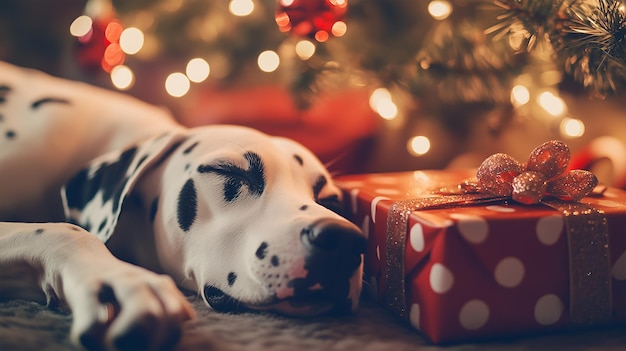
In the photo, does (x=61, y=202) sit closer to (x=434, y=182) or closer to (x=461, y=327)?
(x=434, y=182)

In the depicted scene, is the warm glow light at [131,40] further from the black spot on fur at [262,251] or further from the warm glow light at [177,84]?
the black spot on fur at [262,251]

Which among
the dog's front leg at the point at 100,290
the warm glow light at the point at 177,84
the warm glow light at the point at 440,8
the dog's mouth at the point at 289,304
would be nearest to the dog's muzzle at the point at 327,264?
the dog's mouth at the point at 289,304

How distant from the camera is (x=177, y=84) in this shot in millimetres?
2785

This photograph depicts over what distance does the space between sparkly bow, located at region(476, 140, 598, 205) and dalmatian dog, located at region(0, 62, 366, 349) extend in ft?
1.15

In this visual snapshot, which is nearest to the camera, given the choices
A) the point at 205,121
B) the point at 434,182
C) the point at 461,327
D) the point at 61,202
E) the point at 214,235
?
the point at 461,327

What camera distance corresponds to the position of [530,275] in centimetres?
128

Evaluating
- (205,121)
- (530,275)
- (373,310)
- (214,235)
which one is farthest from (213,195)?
(205,121)

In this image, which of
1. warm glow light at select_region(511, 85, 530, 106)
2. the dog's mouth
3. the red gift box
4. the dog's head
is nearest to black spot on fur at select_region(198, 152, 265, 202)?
the dog's head

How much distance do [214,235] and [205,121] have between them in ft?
3.68

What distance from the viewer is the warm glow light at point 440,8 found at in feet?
7.34

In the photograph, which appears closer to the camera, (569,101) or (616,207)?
(616,207)

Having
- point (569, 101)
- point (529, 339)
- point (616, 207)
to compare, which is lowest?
point (529, 339)

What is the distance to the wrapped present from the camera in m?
1.25

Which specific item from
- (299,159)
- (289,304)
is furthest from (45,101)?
(289,304)
